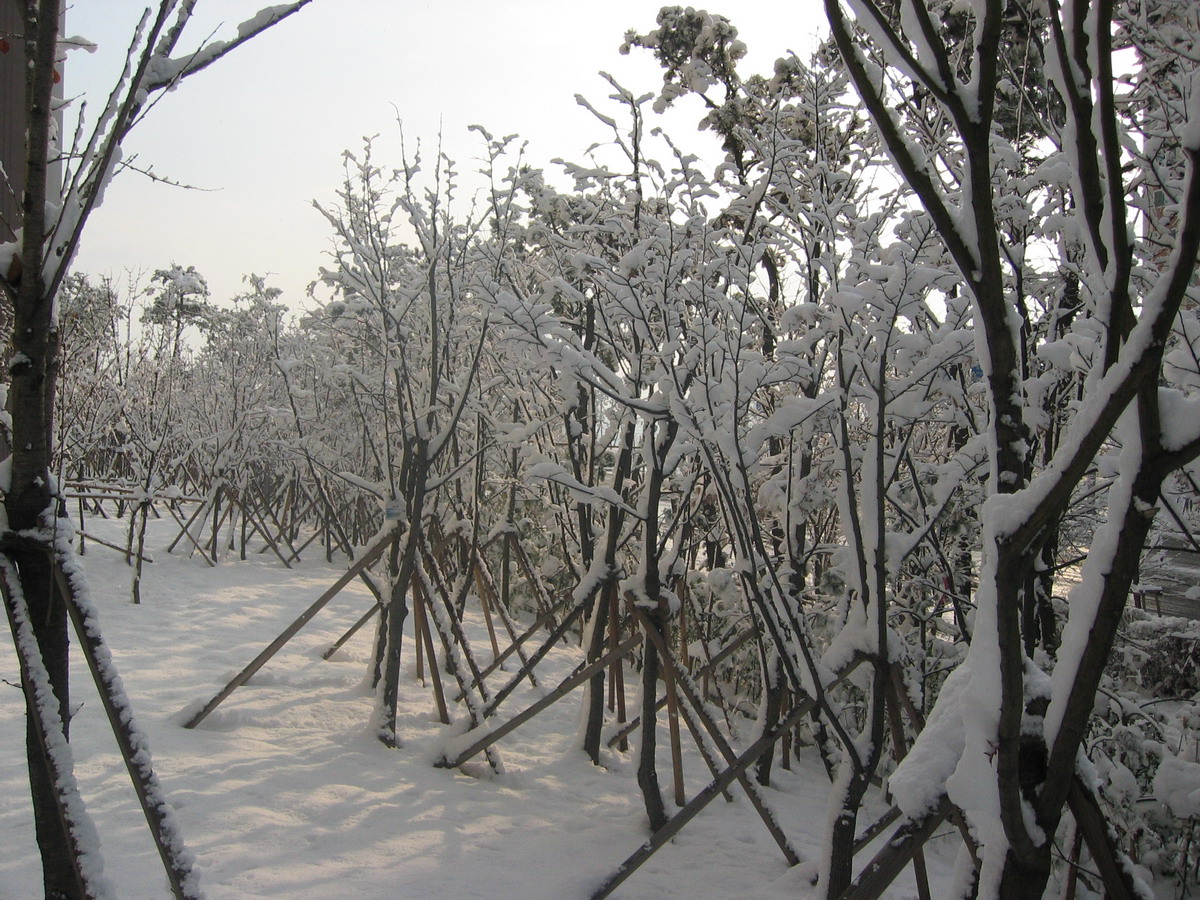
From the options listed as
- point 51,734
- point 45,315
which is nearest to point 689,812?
point 51,734

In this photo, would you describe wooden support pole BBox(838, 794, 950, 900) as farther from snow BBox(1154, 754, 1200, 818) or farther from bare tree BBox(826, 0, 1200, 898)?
snow BBox(1154, 754, 1200, 818)

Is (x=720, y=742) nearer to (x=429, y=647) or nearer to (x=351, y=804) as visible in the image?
(x=351, y=804)

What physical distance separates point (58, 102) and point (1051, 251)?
12.2 ft

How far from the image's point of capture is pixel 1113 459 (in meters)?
2.28

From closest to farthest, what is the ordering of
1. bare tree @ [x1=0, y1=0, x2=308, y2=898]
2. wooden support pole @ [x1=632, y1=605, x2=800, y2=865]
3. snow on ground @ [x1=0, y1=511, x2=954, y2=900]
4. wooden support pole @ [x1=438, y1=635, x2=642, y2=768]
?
bare tree @ [x1=0, y1=0, x2=308, y2=898]
snow on ground @ [x1=0, y1=511, x2=954, y2=900]
wooden support pole @ [x1=632, y1=605, x2=800, y2=865]
wooden support pole @ [x1=438, y1=635, x2=642, y2=768]

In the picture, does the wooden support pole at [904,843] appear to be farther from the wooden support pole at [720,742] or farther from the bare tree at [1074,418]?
the wooden support pole at [720,742]

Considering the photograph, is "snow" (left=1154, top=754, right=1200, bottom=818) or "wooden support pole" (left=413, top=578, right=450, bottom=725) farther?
"wooden support pole" (left=413, top=578, right=450, bottom=725)

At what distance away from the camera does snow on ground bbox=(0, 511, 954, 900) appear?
2973 mm

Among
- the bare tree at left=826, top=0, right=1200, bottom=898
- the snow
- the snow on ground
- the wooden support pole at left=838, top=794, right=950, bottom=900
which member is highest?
the bare tree at left=826, top=0, right=1200, bottom=898

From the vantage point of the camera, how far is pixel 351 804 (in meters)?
3.62

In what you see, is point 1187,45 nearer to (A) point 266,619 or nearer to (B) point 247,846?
(B) point 247,846

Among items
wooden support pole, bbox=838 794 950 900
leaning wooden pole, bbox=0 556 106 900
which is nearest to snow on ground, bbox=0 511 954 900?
leaning wooden pole, bbox=0 556 106 900

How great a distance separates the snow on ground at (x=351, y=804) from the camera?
2.97 m

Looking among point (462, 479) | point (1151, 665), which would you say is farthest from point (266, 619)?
point (1151, 665)
